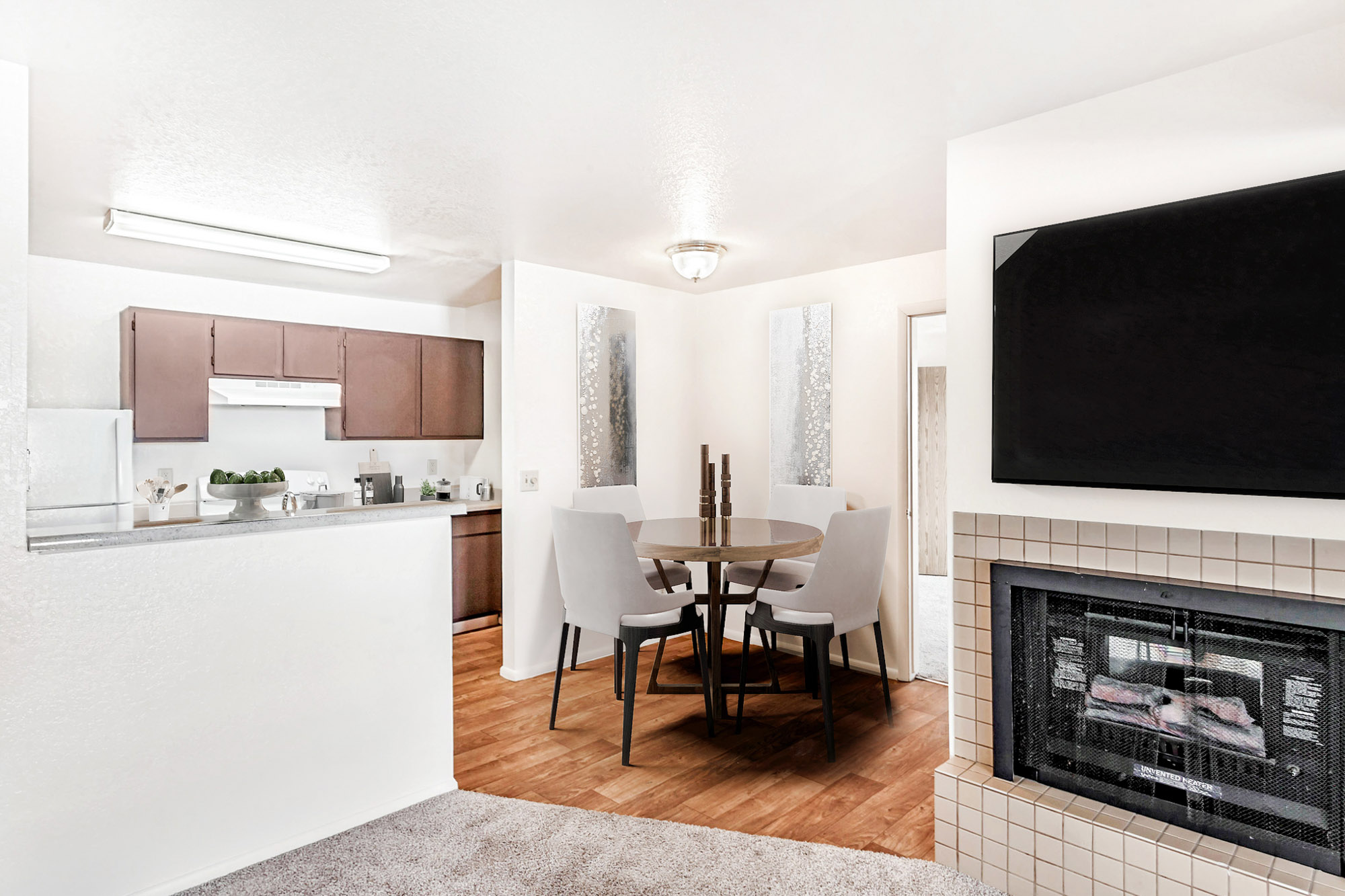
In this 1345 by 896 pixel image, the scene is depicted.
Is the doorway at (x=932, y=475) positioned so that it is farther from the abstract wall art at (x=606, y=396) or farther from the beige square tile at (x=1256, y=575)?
the beige square tile at (x=1256, y=575)

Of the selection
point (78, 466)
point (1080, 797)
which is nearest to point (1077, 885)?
point (1080, 797)

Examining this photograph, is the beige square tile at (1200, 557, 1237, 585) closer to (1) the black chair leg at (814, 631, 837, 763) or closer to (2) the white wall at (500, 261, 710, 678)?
(1) the black chair leg at (814, 631, 837, 763)

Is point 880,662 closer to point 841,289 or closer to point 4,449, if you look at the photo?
point 841,289

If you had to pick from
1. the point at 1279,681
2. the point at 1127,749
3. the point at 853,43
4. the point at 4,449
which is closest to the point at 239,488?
the point at 4,449

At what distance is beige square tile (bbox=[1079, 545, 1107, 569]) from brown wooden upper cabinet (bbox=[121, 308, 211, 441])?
14.8ft

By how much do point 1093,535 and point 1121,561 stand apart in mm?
96

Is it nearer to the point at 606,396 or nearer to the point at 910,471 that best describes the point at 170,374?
the point at 606,396

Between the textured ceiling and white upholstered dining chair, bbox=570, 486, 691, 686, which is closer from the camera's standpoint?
the textured ceiling

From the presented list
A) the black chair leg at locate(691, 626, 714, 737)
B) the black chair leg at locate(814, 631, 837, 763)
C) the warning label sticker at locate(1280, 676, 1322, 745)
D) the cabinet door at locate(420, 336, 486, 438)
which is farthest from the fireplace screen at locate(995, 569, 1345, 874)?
the cabinet door at locate(420, 336, 486, 438)

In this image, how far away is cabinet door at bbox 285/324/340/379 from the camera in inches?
175

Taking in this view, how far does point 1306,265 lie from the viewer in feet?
5.39

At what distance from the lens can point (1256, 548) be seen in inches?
68.6

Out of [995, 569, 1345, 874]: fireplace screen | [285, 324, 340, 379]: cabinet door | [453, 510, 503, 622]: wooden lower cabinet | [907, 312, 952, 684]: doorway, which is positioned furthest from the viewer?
[907, 312, 952, 684]: doorway

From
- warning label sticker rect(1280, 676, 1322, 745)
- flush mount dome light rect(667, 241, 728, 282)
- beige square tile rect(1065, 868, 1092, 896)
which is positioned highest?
flush mount dome light rect(667, 241, 728, 282)
